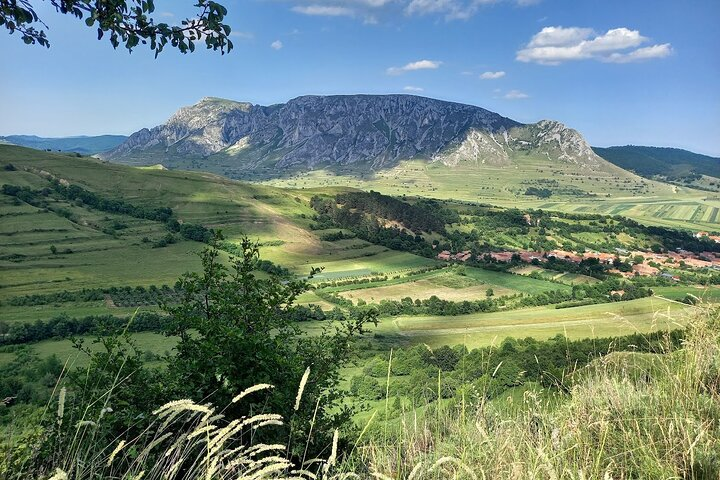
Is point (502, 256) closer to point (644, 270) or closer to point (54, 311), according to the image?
point (644, 270)

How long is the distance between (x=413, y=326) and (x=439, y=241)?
3656 inches

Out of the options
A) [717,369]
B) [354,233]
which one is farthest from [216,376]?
[354,233]

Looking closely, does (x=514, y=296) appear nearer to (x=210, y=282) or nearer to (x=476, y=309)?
(x=476, y=309)

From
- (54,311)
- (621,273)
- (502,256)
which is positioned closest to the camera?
(54,311)

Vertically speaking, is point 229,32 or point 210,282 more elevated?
point 229,32

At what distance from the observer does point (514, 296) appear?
4958 inches

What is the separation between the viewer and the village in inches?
6248

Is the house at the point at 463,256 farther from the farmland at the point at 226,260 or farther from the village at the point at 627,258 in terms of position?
the farmland at the point at 226,260

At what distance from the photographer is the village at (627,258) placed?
521 ft

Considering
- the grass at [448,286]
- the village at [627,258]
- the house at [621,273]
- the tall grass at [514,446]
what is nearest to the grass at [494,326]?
the grass at [448,286]

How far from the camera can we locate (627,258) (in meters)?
172

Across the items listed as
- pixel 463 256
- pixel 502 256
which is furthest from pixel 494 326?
pixel 502 256

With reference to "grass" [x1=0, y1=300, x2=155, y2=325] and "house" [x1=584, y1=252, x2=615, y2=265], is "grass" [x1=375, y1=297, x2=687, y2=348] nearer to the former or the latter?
"grass" [x1=0, y1=300, x2=155, y2=325]

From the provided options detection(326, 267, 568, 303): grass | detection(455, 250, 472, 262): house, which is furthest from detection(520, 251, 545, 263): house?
detection(326, 267, 568, 303): grass
